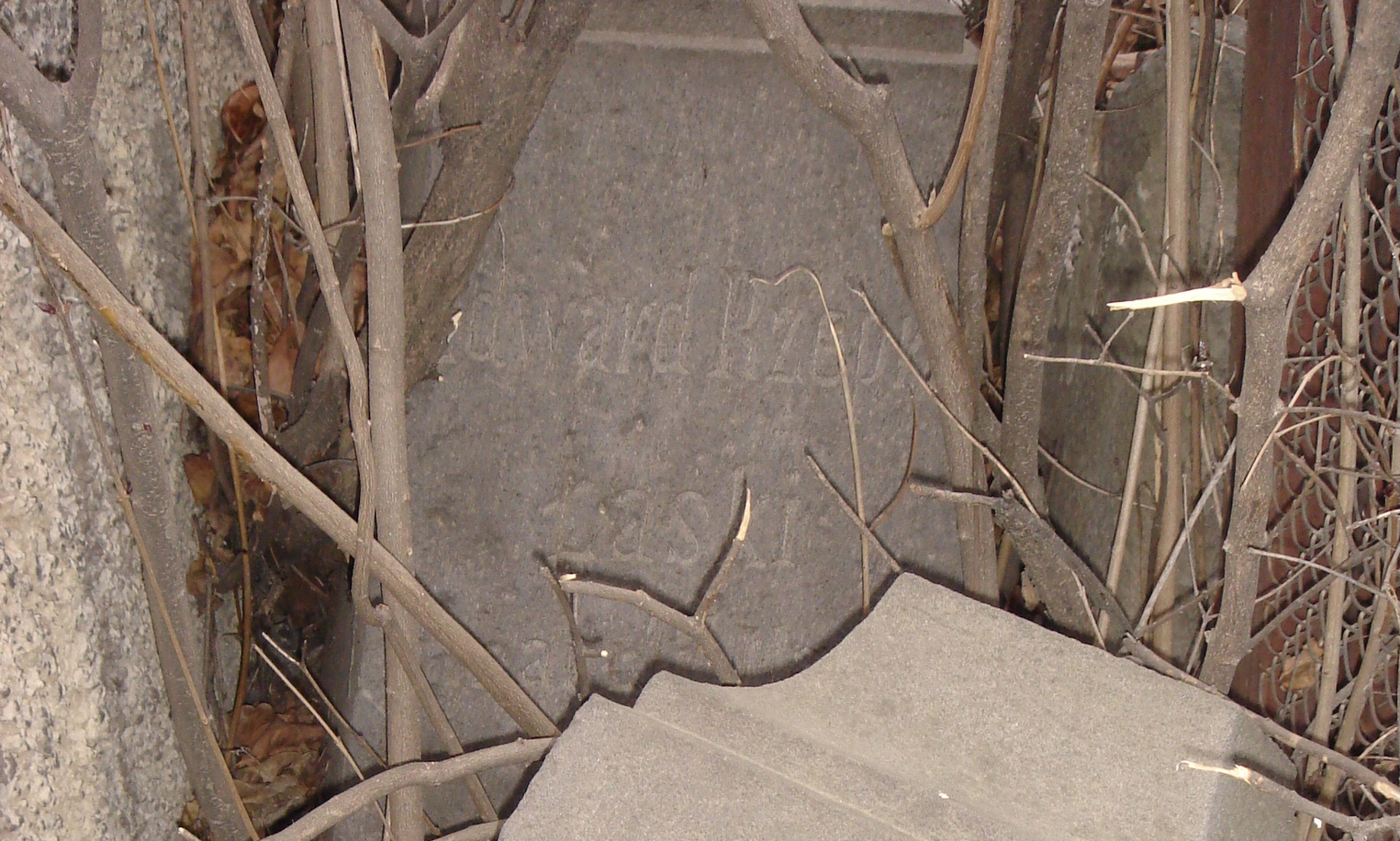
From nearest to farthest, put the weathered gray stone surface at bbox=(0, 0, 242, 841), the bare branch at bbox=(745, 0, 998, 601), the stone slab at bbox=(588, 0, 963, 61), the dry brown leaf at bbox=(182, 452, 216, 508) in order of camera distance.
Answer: the bare branch at bbox=(745, 0, 998, 601) → the weathered gray stone surface at bbox=(0, 0, 242, 841) → the stone slab at bbox=(588, 0, 963, 61) → the dry brown leaf at bbox=(182, 452, 216, 508)

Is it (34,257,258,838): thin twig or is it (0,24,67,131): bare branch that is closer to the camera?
(0,24,67,131): bare branch

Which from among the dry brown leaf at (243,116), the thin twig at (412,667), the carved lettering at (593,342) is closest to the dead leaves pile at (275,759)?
the thin twig at (412,667)

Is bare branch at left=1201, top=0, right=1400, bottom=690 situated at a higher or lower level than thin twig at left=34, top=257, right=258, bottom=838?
higher

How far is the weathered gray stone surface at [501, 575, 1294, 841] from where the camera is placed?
671 millimetres

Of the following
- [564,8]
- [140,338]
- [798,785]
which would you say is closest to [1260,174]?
[564,8]

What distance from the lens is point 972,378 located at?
123cm

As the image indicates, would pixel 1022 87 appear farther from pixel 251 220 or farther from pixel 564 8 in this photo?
pixel 251 220

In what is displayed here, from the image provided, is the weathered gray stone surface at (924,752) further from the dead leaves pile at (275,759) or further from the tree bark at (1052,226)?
the dead leaves pile at (275,759)

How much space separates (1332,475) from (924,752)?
2.26 ft

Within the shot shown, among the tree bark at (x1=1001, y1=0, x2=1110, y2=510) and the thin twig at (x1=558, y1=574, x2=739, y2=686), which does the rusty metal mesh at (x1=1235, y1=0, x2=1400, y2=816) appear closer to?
the tree bark at (x1=1001, y1=0, x2=1110, y2=510)

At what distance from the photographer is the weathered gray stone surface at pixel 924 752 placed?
671 millimetres

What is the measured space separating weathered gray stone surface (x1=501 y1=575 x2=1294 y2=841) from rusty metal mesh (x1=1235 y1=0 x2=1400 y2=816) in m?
0.34

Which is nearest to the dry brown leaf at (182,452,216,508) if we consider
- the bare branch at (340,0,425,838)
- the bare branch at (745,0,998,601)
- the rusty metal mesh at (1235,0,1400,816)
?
the bare branch at (340,0,425,838)

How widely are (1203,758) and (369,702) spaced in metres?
1.15
